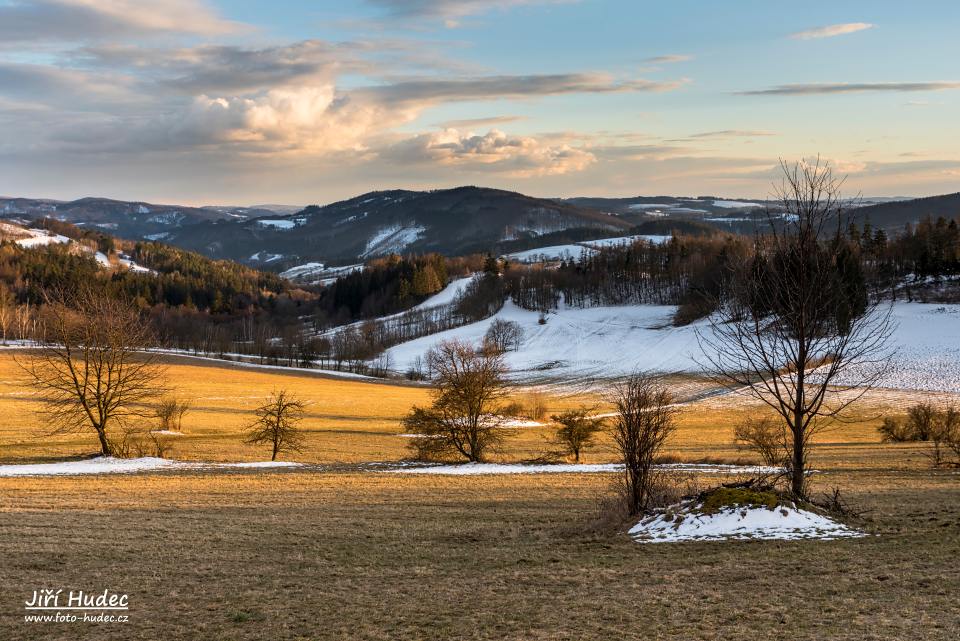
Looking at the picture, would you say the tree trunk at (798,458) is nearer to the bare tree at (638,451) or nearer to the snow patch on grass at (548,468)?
the bare tree at (638,451)

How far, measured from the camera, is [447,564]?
49.8 ft

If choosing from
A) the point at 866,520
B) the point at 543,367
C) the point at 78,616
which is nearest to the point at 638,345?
the point at 543,367

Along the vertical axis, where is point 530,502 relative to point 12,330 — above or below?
below

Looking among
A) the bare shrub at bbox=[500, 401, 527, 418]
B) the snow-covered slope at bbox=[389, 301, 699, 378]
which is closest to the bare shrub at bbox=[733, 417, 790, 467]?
the bare shrub at bbox=[500, 401, 527, 418]

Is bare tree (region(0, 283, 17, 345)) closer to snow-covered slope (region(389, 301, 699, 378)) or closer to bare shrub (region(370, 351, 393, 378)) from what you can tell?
bare shrub (region(370, 351, 393, 378))

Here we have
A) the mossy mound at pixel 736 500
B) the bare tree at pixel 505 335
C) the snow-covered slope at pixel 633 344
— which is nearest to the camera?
the mossy mound at pixel 736 500

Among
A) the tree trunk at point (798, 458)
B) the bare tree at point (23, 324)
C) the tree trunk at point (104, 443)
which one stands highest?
the bare tree at point (23, 324)

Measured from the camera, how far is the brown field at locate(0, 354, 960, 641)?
10641 mm

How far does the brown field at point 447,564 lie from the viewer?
10.6 m

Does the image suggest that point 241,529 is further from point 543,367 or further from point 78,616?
point 543,367

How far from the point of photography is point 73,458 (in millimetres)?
37906

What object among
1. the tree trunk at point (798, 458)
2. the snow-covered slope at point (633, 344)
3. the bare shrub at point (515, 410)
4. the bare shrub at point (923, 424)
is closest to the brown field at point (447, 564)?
the tree trunk at point (798, 458)

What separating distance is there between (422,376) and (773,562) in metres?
107

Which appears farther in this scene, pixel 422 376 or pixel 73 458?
pixel 422 376
